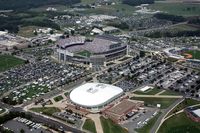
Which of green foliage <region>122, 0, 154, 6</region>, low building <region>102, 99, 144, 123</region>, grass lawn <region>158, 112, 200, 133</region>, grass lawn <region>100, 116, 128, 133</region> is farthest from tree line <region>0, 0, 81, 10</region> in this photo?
grass lawn <region>158, 112, 200, 133</region>

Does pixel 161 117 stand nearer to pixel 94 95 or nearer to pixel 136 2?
pixel 94 95

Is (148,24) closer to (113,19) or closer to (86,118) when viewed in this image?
(113,19)

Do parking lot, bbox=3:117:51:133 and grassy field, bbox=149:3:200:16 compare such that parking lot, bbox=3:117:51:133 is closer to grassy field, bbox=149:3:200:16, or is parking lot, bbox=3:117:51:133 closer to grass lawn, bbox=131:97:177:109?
grass lawn, bbox=131:97:177:109

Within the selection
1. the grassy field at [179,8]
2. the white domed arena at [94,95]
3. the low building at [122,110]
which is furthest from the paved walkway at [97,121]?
the grassy field at [179,8]

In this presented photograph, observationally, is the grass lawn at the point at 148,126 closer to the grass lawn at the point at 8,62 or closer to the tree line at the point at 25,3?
the grass lawn at the point at 8,62

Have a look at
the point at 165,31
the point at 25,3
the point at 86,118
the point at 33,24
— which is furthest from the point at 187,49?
the point at 25,3

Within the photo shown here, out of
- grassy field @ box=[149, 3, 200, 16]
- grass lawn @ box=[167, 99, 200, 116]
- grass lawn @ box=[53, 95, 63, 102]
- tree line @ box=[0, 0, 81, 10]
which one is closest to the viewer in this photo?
grass lawn @ box=[167, 99, 200, 116]

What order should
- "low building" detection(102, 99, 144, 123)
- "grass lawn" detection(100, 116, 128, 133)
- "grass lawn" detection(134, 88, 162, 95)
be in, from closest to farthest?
"grass lawn" detection(100, 116, 128, 133), "low building" detection(102, 99, 144, 123), "grass lawn" detection(134, 88, 162, 95)
